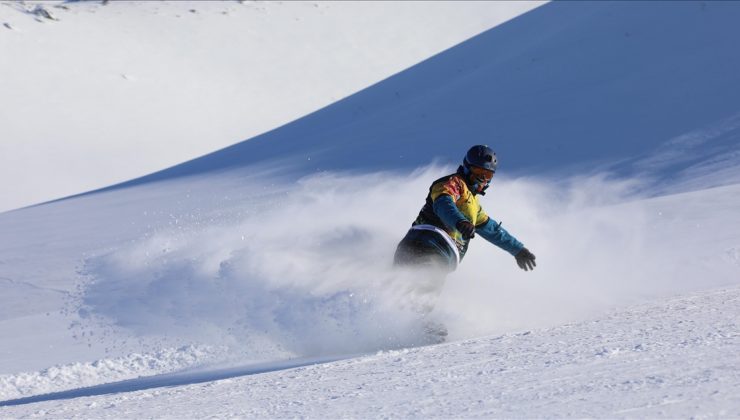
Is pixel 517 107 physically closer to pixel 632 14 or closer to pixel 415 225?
pixel 632 14

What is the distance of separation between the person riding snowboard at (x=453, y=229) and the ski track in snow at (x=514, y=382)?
0.97 m

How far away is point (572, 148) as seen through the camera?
53.1 feet

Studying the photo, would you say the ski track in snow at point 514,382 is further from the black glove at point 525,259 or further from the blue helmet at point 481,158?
the blue helmet at point 481,158

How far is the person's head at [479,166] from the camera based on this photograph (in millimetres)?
7238

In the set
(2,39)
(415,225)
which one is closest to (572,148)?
(415,225)

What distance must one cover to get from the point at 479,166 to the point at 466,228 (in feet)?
2.18

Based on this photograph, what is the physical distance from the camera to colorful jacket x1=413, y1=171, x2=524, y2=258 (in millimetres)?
7035

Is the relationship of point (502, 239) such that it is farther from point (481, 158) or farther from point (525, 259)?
point (481, 158)

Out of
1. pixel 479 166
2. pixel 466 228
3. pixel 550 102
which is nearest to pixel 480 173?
pixel 479 166

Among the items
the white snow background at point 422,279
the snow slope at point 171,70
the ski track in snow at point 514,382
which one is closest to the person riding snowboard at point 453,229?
the white snow background at point 422,279

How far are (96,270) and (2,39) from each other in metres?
24.1

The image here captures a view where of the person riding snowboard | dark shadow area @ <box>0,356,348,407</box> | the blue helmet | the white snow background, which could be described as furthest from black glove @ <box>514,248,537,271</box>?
dark shadow area @ <box>0,356,348,407</box>

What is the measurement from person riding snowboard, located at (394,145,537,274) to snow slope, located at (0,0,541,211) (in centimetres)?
1614

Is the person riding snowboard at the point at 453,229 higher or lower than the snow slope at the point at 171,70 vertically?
lower
